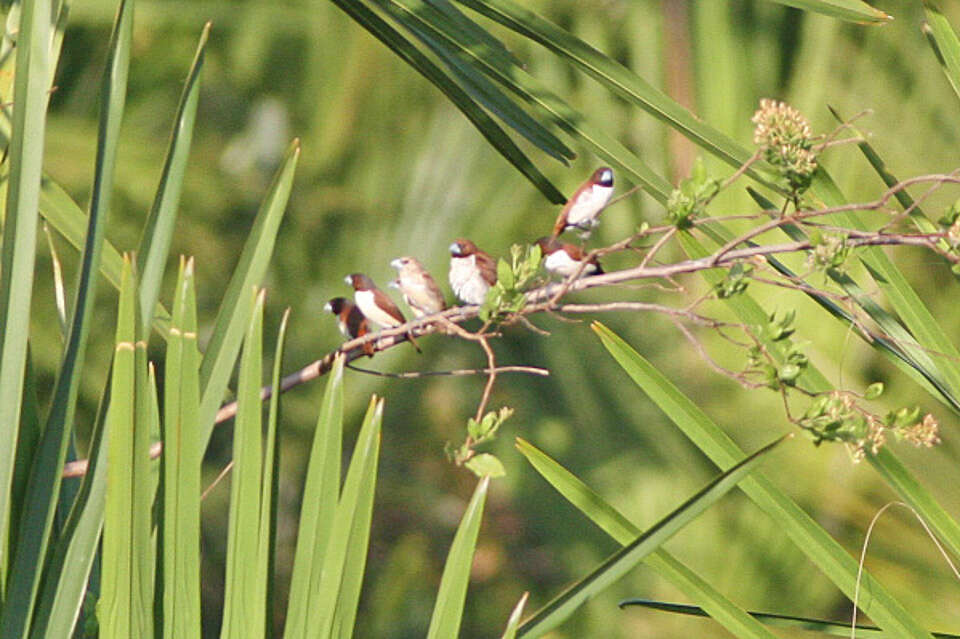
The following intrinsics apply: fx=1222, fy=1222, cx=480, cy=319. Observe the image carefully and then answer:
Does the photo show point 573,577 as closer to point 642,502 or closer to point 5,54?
point 642,502

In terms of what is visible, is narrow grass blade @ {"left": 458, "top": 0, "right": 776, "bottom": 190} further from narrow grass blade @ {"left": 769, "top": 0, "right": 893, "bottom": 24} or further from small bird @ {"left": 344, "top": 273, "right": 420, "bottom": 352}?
small bird @ {"left": 344, "top": 273, "right": 420, "bottom": 352}

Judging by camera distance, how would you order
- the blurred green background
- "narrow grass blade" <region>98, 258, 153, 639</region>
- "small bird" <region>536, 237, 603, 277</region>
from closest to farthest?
"narrow grass blade" <region>98, 258, 153, 639</region>, "small bird" <region>536, 237, 603, 277</region>, the blurred green background

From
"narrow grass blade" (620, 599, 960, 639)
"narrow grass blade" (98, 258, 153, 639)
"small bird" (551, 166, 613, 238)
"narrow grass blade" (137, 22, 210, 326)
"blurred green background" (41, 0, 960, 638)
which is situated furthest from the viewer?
"blurred green background" (41, 0, 960, 638)

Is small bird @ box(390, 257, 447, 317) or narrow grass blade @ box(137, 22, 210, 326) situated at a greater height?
narrow grass blade @ box(137, 22, 210, 326)

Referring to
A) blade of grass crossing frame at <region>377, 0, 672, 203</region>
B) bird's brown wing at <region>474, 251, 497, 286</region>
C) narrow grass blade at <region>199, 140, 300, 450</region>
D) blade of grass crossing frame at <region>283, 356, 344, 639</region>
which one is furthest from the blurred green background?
blade of grass crossing frame at <region>283, 356, 344, 639</region>

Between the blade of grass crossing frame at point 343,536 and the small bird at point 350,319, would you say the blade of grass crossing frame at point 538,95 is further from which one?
the small bird at point 350,319

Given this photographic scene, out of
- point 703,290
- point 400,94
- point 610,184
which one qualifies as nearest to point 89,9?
point 400,94

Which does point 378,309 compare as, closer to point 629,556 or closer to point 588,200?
point 588,200

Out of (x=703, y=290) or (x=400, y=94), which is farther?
(x=400, y=94)
